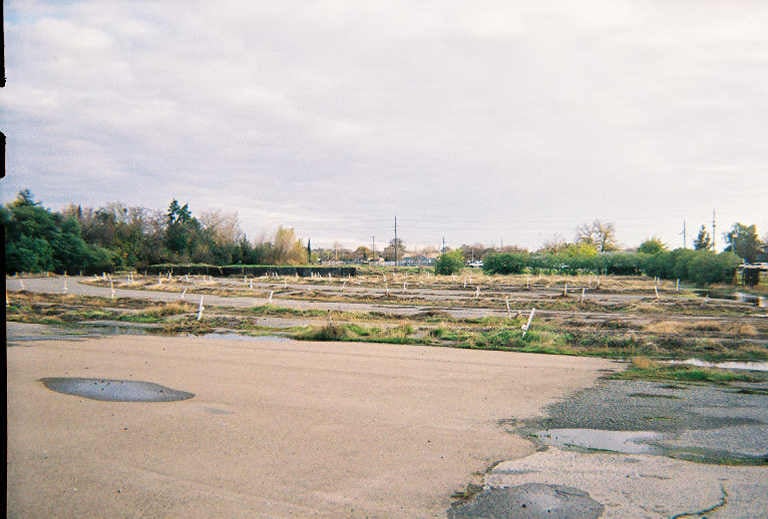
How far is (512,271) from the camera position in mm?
90688

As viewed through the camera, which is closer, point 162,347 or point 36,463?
point 36,463

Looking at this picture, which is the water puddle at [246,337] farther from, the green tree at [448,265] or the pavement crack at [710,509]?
the green tree at [448,265]

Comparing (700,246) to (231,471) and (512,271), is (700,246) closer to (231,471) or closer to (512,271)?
(512,271)

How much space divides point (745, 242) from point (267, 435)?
391 feet

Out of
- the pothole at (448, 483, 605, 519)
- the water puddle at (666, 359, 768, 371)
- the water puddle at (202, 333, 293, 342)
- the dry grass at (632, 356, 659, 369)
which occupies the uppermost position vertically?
the pothole at (448, 483, 605, 519)

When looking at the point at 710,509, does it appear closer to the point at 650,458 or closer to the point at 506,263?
the point at 650,458

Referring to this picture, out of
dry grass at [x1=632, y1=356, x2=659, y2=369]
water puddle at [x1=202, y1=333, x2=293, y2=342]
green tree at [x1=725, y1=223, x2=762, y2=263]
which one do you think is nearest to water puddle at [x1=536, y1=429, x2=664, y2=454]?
dry grass at [x1=632, y1=356, x2=659, y2=369]

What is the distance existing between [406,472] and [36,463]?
4.23m

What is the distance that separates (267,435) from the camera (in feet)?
27.2

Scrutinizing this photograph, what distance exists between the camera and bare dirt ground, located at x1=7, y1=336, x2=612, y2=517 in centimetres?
589

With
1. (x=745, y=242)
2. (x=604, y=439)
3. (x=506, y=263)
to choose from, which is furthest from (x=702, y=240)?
(x=604, y=439)

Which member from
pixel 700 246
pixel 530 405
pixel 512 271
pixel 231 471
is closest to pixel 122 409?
pixel 231 471

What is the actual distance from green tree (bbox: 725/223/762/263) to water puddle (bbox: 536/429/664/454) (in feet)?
361

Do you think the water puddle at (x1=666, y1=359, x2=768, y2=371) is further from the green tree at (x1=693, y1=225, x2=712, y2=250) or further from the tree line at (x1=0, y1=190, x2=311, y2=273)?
→ the green tree at (x1=693, y1=225, x2=712, y2=250)
